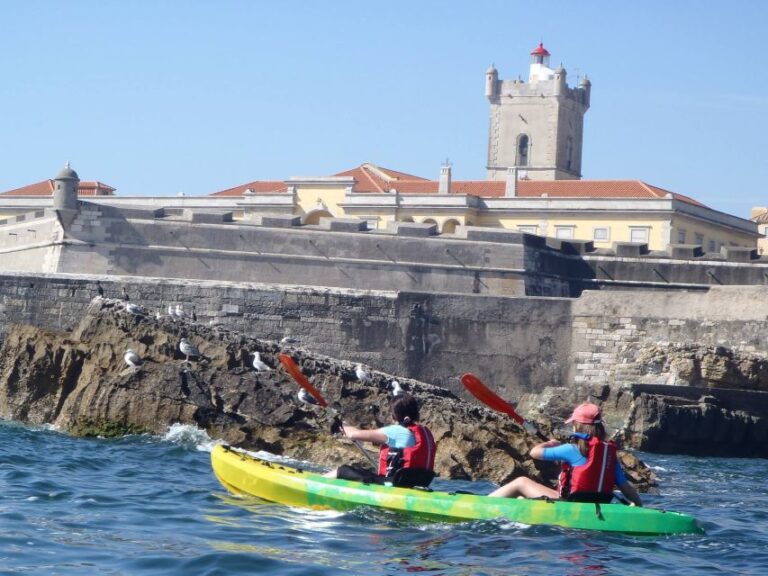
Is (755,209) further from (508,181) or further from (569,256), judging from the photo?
(569,256)

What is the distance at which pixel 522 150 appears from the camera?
259 ft

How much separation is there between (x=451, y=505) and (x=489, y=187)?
164ft

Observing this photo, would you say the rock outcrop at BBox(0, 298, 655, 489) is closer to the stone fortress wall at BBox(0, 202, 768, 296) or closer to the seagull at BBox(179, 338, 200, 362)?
the seagull at BBox(179, 338, 200, 362)

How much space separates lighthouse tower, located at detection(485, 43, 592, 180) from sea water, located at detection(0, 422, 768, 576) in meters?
61.3

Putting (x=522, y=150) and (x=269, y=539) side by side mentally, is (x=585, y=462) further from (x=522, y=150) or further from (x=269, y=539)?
(x=522, y=150)

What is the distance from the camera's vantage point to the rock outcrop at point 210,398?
19281mm

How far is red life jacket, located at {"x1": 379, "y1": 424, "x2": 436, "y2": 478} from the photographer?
1430cm

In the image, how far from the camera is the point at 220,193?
65.4m

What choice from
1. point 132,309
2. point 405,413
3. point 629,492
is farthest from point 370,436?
point 132,309

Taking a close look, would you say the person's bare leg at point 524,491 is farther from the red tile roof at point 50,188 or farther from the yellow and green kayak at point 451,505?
the red tile roof at point 50,188

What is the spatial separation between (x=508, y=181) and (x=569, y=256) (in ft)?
83.0

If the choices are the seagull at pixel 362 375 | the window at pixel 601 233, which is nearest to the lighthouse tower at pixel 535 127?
the window at pixel 601 233

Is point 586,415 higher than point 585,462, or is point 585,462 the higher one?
point 586,415

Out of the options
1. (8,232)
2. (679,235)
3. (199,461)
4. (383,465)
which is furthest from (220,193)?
(383,465)
